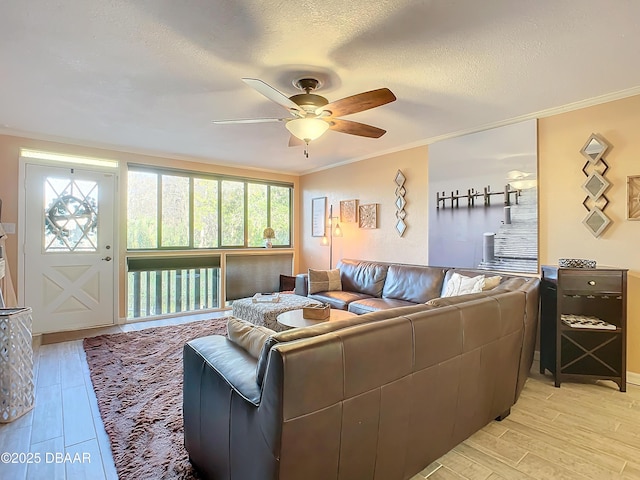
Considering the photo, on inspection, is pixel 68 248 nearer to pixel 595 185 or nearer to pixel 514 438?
pixel 514 438

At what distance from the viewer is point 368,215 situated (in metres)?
5.09

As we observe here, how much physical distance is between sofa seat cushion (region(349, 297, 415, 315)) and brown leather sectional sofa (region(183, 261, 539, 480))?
174cm

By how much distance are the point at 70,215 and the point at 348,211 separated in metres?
3.79

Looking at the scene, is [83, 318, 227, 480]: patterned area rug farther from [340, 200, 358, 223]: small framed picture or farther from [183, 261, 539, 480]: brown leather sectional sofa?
[340, 200, 358, 223]: small framed picture

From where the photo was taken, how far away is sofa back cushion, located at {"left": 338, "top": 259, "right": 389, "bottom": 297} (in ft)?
14.7

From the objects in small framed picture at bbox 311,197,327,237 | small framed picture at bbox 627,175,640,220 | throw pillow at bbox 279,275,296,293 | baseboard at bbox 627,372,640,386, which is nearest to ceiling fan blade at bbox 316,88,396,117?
small framed picture at bbox 627,175,640,220

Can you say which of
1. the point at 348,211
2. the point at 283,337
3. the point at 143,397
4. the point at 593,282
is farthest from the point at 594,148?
the point at 143,397

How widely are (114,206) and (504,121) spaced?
191 inches

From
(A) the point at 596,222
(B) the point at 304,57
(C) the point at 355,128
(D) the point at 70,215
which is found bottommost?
(A) the point at 596,222

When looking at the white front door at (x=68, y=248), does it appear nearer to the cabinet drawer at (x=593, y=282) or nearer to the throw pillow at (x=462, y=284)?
the throw pillow at (x=462, y=284)

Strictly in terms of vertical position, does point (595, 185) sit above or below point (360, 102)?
below

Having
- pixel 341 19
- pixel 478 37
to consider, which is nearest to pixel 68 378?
pixel 341 19

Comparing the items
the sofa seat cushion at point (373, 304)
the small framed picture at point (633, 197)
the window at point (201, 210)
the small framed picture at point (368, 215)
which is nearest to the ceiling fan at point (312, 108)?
the sofa seat cushion at point (373, 304)

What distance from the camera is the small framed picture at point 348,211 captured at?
530 centimetres
